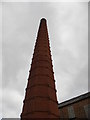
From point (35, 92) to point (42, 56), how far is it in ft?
11.1

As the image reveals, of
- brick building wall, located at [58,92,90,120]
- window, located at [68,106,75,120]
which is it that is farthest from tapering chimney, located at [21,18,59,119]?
window, located at [68,106,75,120]

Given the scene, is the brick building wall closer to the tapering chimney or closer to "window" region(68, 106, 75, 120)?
"window" region(68, 106, 75, 120)

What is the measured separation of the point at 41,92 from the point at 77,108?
30.1ft

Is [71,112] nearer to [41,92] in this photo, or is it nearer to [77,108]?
[77,108]

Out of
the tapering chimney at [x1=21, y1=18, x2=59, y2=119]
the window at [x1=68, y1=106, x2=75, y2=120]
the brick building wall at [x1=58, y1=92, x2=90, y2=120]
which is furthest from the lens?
the window at [x1=68, y1=106, x2=75, y2=120]

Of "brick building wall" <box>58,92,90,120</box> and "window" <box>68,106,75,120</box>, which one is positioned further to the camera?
"window" <box>68,106,75,120</box>

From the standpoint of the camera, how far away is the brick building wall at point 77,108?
51.9 ft

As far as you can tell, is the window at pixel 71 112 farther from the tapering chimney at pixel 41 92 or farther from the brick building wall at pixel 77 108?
the tapering chimney at pixel 41 92

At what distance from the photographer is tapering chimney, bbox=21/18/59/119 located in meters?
8.34

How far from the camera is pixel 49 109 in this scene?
8414 millimetres

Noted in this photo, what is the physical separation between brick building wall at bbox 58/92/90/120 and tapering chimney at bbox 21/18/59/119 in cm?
776

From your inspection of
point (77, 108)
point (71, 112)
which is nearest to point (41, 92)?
point (77, 108)

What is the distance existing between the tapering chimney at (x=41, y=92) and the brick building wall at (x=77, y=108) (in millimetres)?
7758

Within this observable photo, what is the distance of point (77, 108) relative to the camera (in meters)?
16.5
